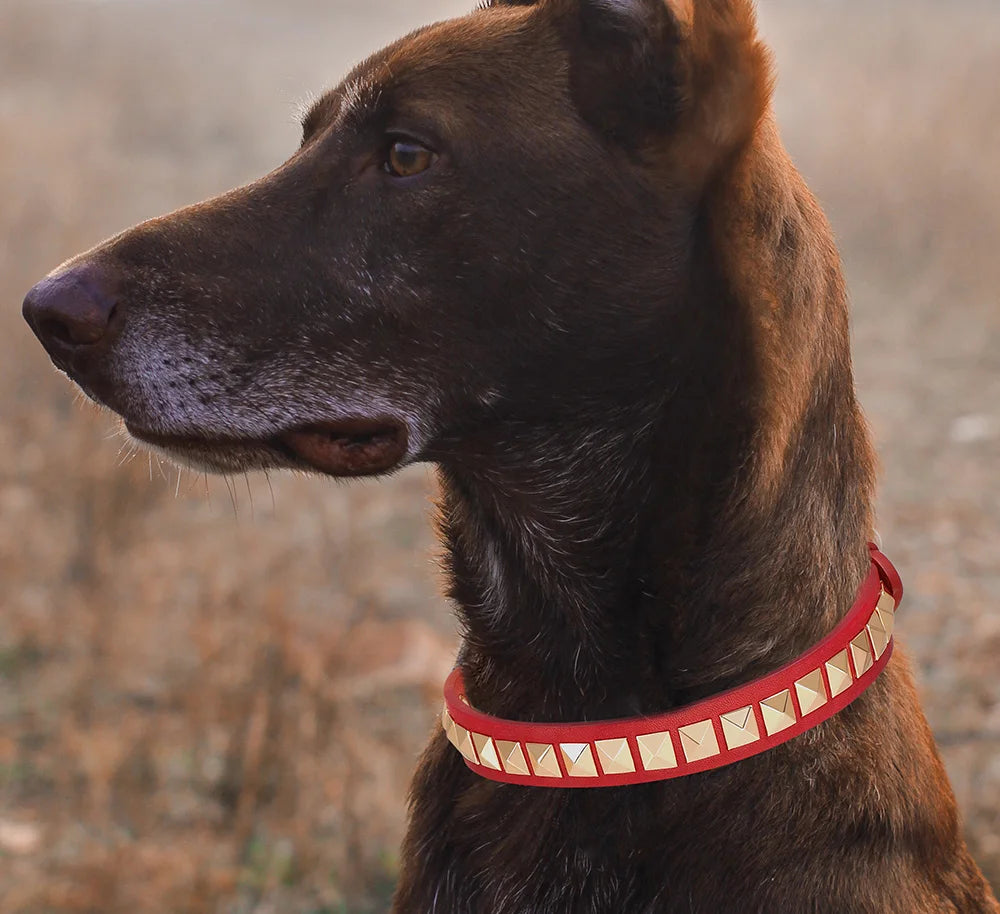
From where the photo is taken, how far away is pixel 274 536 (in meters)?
5.73

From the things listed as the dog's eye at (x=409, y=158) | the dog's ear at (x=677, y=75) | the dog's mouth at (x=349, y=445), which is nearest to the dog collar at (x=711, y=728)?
the dog's mouth at (x=349, y=445)

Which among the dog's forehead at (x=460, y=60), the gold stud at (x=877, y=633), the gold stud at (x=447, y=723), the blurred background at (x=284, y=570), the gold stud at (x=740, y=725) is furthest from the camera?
the blurred background at (x=284, y=570)

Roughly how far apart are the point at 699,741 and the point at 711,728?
0.09 feet

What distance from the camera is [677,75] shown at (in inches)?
79.8

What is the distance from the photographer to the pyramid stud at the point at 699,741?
6.28 feet

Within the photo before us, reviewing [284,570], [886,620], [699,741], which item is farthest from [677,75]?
[284,570]

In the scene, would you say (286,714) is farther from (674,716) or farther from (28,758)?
(674,716)

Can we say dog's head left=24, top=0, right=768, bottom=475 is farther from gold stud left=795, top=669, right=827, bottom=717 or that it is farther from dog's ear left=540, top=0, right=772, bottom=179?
gold stud left=795, top=669, right=827, bottom=717

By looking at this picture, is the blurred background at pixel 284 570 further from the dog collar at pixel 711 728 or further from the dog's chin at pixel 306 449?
the dog collar at pixel 711 728

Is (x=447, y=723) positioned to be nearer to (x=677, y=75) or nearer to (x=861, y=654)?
(x=861, y=654)

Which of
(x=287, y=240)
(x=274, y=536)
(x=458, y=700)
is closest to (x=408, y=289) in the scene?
(x=287, y=240)

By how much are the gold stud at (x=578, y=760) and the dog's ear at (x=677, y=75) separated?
966 mm

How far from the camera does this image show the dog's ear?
6.56 feet

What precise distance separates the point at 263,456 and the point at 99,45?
9.69 m
